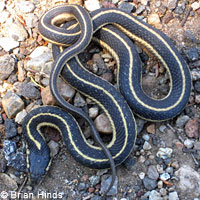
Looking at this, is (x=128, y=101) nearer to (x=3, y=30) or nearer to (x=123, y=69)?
(x=123, y=69)

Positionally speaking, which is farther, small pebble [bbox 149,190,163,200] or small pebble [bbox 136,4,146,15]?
small pebble [bbox 136,4,146,15]

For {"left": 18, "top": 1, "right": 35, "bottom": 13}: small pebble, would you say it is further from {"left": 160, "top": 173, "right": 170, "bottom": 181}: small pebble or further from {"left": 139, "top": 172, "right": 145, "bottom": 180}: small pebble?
{"left": 160, "top": 173, "right": 170, "bottom": 181}: small pebble

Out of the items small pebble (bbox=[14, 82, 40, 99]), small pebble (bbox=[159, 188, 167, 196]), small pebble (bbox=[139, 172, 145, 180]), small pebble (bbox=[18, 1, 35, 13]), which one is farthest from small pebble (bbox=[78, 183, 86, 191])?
small pebble (bbox=[18, 1, 35, 13])

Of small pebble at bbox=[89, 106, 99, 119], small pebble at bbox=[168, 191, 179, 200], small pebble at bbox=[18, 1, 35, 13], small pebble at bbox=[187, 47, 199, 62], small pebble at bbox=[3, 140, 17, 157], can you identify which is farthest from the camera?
small pebble at bbox=[18, 1, 35, 13]

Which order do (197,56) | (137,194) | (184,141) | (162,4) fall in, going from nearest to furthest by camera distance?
(137,194), (184,141), (197,56), (162,4)

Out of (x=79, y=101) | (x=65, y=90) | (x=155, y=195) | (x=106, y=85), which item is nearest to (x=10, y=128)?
(x=65, y=90)

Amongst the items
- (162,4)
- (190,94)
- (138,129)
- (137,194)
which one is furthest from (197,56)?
(137,194)
